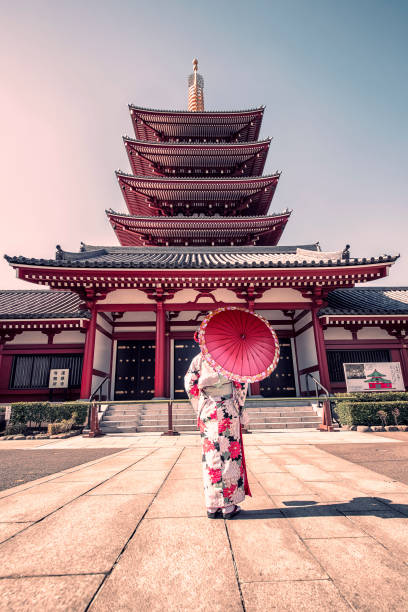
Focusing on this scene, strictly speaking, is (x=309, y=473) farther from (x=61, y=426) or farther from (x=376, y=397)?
(x=61, y=426)

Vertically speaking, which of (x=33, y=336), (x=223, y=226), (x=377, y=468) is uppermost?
(x=223, y=226)

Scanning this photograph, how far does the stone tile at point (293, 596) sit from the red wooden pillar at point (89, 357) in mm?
8213

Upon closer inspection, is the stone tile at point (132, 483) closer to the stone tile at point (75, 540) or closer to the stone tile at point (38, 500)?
the stone tile at point (38, 500)

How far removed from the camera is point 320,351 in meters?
9.32

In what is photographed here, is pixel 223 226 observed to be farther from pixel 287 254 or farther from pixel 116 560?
pixel 116 560

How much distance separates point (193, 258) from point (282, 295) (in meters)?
3.60

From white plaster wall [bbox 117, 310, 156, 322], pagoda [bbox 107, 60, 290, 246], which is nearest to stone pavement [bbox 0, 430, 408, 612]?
Answer: white plaster wall [bbox 117, 310, 156, 322]

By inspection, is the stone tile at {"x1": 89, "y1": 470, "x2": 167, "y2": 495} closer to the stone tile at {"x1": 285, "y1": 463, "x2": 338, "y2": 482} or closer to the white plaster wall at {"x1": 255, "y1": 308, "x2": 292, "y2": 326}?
the stone tile at {"x1": 285, "y1": 463, "x2": 338, "y2": 482}

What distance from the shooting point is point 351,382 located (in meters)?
9.27

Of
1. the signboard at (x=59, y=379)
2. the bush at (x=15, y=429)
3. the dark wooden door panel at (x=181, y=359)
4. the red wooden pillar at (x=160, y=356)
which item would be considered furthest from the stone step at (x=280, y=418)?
the signboard at (x=59, y=379)

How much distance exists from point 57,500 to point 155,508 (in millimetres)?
893

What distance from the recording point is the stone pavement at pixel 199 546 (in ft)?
3.96

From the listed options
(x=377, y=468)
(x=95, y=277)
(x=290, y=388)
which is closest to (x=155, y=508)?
(x=377, y=468)

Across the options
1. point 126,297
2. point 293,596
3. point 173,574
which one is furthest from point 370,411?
point 126,297
